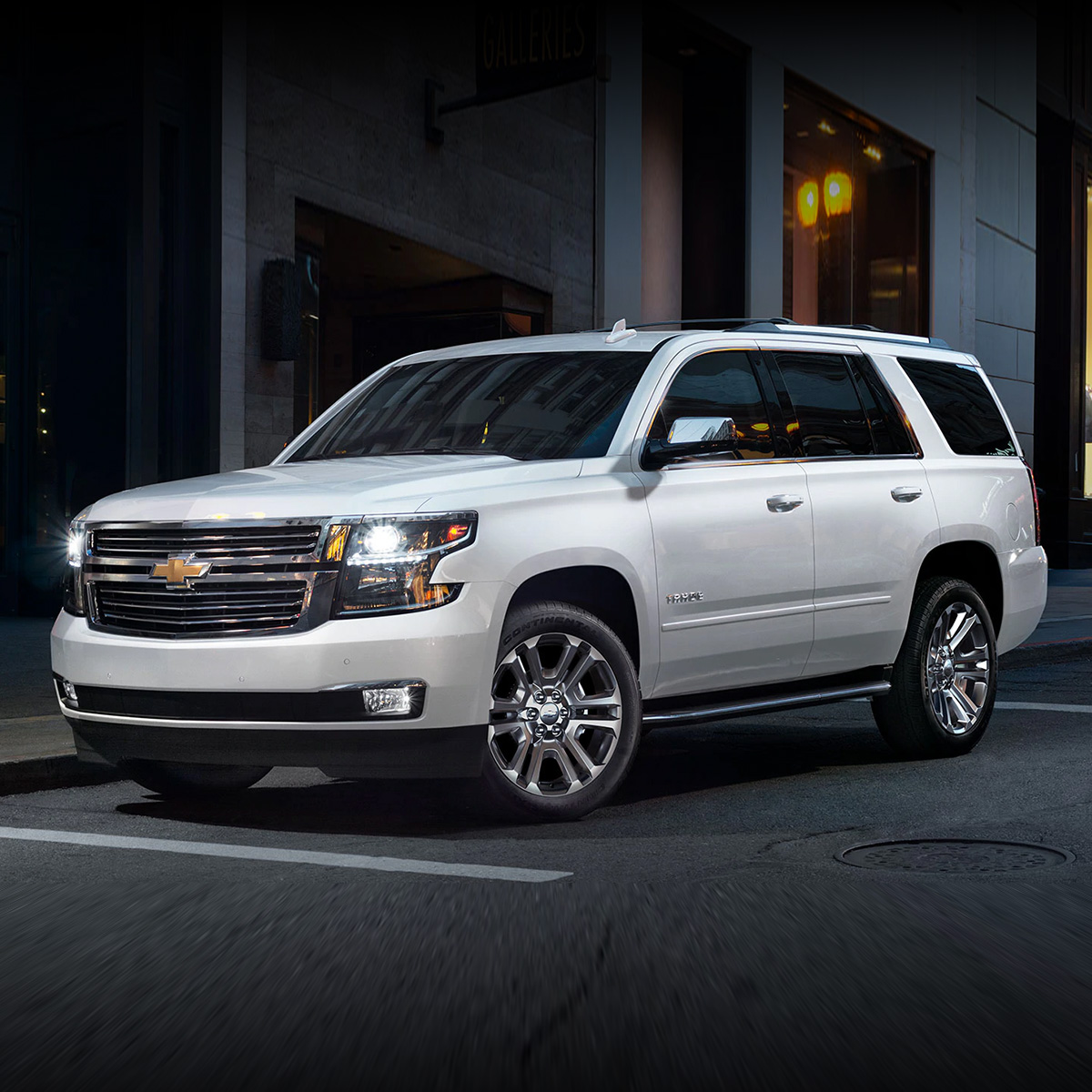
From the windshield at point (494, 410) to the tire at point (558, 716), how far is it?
866 mm

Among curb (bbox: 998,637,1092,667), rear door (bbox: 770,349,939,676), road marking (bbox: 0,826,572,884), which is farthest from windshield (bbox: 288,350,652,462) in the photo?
curb (bbox: 998,637,1092,667)

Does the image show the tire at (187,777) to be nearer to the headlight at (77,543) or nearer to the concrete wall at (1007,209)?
the headlight at (77,543)

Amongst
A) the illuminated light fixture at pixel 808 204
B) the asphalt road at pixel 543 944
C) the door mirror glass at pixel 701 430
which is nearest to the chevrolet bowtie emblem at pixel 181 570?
the asphalt road at pixel 543 944

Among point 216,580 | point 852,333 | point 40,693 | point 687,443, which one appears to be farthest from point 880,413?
point 40,693

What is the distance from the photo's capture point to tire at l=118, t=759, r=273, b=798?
7398 millimetres

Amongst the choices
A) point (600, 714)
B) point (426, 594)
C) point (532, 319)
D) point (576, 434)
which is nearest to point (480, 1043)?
point (426, 594)

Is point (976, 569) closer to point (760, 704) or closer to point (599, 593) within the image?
point (760, 704)

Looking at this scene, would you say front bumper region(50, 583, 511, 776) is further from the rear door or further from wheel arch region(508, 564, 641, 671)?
the rear door

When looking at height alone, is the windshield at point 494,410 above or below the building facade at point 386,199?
below

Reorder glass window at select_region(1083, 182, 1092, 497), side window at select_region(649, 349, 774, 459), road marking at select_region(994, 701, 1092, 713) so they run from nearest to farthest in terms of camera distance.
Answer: side window at select_region(649, 349, 774, 459), road marking at select_region(994, 701, 1092, 713), glass window at select_region(1083, 182, 1092, 497)

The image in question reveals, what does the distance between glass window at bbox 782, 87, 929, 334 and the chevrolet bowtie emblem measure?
64.3ft

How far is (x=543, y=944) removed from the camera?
15.5 ft

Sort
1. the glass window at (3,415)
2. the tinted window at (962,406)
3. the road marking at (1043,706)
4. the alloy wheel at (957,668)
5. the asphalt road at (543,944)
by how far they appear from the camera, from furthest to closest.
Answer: the glass window at (3,415) → the road marking at (1043,706) → the tinted window at (962,406) → the alloy wheel at (957,668) → the asphalt road at (543,944)

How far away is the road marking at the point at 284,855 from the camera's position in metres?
5.75
